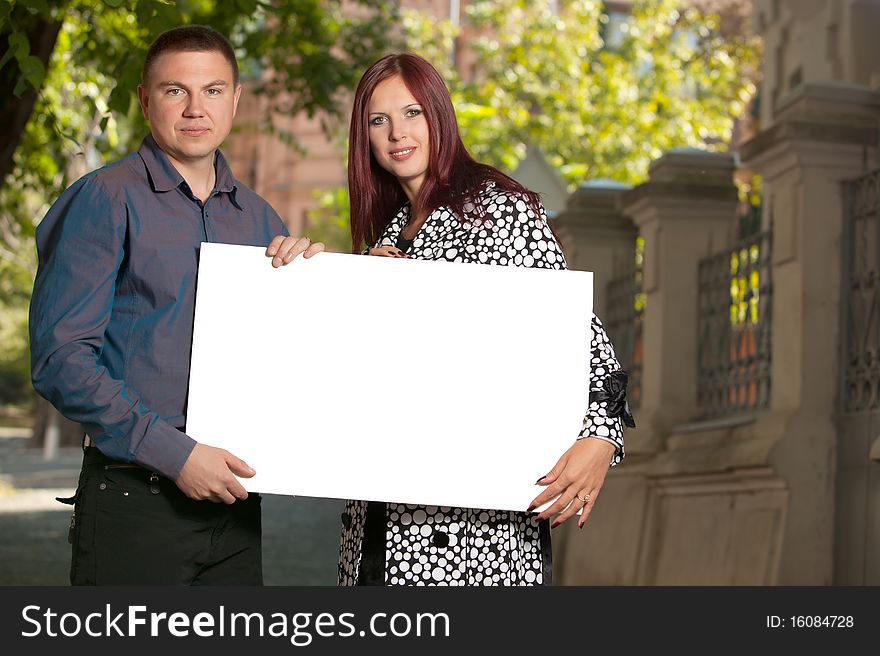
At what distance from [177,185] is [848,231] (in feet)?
18.0

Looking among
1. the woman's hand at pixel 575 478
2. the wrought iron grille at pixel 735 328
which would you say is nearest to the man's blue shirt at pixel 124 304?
the woman's hand at pixel 575 478

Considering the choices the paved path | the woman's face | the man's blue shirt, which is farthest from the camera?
the paved path

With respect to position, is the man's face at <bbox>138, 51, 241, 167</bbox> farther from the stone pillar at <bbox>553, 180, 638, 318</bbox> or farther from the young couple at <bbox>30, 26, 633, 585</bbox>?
the stone pillar at <bbox>553, 180, 638, 318</bbox>

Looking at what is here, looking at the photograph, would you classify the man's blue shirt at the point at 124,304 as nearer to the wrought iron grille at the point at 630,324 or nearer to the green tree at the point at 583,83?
the wrought iron grille at the point at 630,324

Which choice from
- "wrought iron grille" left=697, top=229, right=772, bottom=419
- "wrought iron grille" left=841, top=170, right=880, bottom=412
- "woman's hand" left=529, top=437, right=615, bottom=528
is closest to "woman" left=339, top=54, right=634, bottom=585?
"woman's hand" left=529, top=437, right=615, bottom=528

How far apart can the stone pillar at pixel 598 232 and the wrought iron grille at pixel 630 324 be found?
0.38ft

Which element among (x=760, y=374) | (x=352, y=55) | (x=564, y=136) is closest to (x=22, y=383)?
(x=564, y=136)

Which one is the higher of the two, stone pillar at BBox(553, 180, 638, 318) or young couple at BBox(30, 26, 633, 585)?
stone pillar at BBox(553, 180, 638, 318)

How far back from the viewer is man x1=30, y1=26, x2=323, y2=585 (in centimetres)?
312

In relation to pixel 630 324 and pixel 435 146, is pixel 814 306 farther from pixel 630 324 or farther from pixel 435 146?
pixel 435 146

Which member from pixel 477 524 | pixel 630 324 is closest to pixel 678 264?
pixel 630 324

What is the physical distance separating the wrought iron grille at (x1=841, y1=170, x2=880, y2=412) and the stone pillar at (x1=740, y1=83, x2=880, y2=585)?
0.19 ft

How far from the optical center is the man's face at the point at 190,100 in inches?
130

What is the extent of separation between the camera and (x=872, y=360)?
748cm
